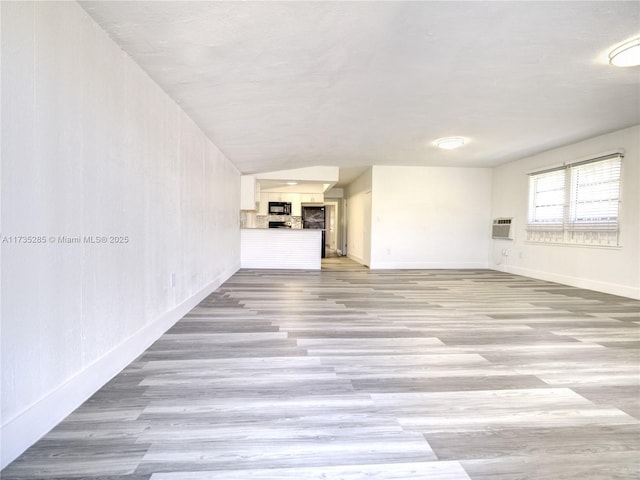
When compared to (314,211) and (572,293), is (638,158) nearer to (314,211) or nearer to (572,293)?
(572,293)

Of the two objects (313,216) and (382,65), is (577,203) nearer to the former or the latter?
(382,65)

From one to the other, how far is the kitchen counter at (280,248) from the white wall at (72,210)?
4326mm

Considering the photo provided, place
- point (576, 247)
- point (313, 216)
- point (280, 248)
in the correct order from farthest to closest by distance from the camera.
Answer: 1. point (313, 216)
2. point (280, 248)
3. point (576, 247)

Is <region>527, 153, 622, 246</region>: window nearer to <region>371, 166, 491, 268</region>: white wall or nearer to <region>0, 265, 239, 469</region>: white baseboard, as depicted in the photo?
<region>371, 166, 491, 268</region>: white wall

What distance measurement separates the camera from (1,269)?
1.12m

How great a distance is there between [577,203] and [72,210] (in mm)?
6391

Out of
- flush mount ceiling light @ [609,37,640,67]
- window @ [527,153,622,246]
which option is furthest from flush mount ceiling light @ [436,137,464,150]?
flush mount ceiling light @ [609,37,640,67]

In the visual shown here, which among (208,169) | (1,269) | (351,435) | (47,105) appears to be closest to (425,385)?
(351,435)

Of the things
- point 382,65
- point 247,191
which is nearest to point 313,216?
point 247,191

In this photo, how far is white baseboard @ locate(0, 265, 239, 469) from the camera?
116 cm

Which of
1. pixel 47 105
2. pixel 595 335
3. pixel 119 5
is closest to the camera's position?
pixel 47 105

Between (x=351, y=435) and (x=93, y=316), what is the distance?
1.41 metres

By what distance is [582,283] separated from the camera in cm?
498

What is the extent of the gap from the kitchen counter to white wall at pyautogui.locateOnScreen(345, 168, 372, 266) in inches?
53.7
